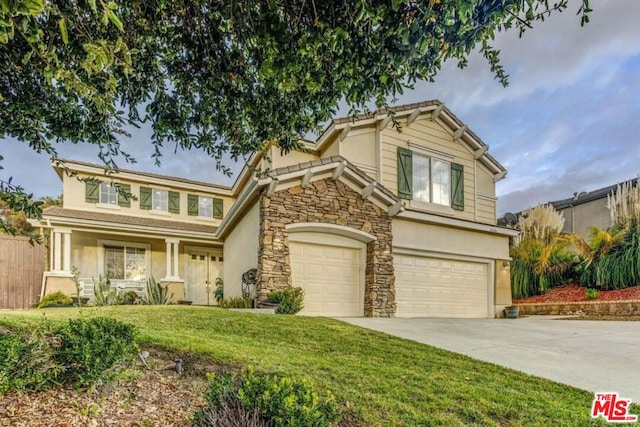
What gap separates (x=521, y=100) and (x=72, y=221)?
17.2 metres

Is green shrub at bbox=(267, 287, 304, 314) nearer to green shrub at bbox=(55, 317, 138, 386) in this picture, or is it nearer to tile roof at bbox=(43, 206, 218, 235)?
green shrub at bbox=(55, 317, 138, 386)

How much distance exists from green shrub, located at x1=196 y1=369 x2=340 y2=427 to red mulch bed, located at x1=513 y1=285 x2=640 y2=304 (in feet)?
38.7

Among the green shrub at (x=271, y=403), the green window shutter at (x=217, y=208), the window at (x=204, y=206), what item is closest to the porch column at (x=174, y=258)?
the window at (x=204, y=206)

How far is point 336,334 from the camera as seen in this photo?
20.4 feet

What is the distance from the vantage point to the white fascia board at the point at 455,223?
443 inches

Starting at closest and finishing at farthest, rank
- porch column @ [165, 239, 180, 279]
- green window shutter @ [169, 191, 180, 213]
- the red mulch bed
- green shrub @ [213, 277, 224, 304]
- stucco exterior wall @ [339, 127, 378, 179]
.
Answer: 1. the red mulch bed
2. stucco exterior wall @ [339, 127, 378, 179]
3. porch column @ [165, 239, 180, 279]
4. green shrub @ [213, 277, 224, 304]
5. green window shutter @ [169, 191, 180, 213]

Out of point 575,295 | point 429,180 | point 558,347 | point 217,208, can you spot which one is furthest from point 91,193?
point 575,295

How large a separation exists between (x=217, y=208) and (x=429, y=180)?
10546mm

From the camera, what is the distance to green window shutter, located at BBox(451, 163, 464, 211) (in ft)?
42.8

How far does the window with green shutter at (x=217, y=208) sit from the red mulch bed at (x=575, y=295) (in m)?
13.4

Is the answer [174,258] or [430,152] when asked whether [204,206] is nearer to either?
[174,258]

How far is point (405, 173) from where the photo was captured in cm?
1223

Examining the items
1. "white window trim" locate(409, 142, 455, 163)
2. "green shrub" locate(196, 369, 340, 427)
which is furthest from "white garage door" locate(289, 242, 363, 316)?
"green shrub" locate(196, 369, 340, 427)

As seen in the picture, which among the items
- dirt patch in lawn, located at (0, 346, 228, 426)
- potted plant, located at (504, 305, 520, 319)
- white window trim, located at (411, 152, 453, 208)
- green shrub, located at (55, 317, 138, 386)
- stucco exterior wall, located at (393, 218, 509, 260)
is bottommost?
potted plant, located at (504, 305, 520, 319)
